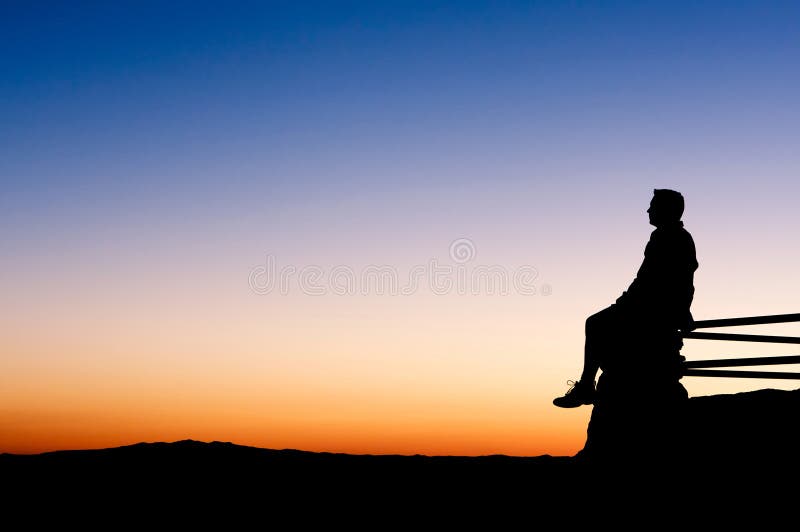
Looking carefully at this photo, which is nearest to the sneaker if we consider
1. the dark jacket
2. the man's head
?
the dark jacket

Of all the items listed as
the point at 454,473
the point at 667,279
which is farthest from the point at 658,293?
the point at 454,473

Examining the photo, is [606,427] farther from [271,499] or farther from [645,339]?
[271,499]

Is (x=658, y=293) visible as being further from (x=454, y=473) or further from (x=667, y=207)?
(x=454, y=473)

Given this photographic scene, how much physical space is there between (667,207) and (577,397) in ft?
7.79

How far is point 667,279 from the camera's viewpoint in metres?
9.05

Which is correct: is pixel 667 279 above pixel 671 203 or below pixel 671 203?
below

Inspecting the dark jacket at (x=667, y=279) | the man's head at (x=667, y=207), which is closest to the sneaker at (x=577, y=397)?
the dark jacket at (x=667, y=279)

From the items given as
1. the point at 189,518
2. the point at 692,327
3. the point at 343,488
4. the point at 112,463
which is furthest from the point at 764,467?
the point at 112,463

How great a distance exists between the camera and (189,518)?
8.62 m

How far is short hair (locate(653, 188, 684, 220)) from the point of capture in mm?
9078

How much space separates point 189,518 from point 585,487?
4.34 metres

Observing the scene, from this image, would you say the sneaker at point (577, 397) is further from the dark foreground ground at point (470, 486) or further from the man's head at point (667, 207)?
the man's head at point (667, 207)

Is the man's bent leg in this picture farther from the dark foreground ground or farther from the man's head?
the man's head

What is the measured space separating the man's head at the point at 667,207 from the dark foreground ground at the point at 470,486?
2246mm
